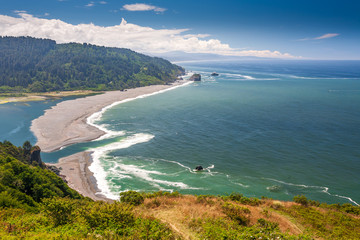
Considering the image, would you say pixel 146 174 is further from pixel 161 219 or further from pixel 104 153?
pixel 161 219

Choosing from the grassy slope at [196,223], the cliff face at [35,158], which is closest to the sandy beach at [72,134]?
the cliff face at [35,158]

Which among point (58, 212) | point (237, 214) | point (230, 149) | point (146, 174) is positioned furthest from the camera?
point (230, 149)

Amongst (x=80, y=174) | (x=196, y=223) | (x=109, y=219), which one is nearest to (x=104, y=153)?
(x=80, y=174)

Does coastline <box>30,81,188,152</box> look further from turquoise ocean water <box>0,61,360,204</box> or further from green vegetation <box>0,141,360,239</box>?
green vegetation <box>0,141,360,239</box>

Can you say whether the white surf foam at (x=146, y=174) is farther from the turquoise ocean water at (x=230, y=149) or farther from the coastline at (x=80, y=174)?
the coastline at (x=80, y=174)

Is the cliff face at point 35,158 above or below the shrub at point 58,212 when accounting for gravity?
below

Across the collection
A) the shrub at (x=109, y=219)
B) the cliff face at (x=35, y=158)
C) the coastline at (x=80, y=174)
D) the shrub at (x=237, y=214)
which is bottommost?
the coastline at (x=80, y=174)
